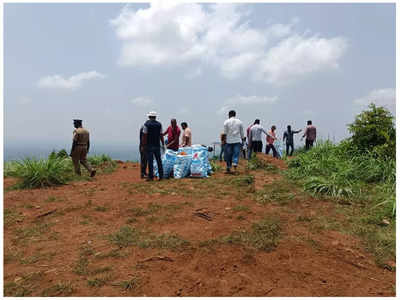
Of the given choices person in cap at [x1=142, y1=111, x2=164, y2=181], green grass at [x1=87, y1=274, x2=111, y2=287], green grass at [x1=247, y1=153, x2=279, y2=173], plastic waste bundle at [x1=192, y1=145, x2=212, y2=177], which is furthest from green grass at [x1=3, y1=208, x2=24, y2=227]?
green grass at [x1=247, y1=153, x2=279, y2=173]

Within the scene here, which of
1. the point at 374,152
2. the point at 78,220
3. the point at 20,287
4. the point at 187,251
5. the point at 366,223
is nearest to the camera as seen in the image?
the point at 20,287

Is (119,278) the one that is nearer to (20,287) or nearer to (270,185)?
(20,287)

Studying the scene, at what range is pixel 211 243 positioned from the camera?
10.0 ft

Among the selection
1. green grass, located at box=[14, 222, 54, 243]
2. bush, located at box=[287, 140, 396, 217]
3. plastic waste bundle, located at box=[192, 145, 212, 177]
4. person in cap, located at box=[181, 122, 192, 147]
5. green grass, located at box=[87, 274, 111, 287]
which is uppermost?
person in cap, located at box=[181, 122, 192, 147]

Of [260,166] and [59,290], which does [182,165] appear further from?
[59,290]

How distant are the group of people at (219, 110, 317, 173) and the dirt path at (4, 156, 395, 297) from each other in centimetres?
277

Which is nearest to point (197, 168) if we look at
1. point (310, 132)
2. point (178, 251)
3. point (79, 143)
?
point (79, 143)

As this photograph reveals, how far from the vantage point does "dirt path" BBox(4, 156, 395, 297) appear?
231 centimetres

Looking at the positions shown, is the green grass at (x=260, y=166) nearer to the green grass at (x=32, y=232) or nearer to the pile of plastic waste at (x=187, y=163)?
the pile of plastic waste at (x=187, y=163)

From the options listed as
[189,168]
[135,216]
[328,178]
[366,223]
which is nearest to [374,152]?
[328,178]

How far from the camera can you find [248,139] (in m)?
10.5

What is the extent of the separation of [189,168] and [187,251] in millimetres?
4362

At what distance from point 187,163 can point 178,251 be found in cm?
433

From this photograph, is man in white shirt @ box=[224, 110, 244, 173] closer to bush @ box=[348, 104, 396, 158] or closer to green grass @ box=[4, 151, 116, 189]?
bush @ box=[348, 104, 396, 158]
